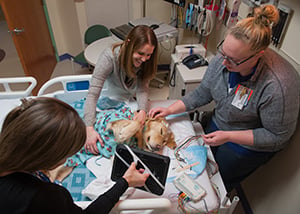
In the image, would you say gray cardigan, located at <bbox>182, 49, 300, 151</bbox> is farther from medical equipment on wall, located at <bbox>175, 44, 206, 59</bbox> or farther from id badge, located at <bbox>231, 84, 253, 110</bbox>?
medical equipment on wall, located at <bbox>175, 44, 206, 59</bbox>

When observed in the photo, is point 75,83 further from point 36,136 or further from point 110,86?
point 36,136

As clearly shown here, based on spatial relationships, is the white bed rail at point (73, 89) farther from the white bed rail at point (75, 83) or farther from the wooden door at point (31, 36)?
the wooden door at point (31, 36)

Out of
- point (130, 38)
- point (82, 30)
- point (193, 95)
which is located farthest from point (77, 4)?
point (193, 95)

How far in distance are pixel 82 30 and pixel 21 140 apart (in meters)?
2.99

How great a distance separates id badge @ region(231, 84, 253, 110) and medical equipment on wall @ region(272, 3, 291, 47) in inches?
17.0

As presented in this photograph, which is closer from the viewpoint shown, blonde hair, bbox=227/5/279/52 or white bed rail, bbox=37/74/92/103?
blonde hair, bbox=227/5/279/52

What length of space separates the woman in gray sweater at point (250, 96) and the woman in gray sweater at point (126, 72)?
0.29 m

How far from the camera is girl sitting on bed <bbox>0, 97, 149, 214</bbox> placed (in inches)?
24.9

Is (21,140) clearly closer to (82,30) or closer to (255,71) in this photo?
(255,71)

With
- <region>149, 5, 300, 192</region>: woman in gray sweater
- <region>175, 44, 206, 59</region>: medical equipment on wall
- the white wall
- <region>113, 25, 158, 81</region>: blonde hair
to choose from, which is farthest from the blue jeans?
the white wall

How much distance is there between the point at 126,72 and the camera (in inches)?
57.4

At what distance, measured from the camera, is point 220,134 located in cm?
123

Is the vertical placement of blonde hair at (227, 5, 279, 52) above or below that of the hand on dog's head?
above

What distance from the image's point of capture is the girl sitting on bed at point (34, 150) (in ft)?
2.08
